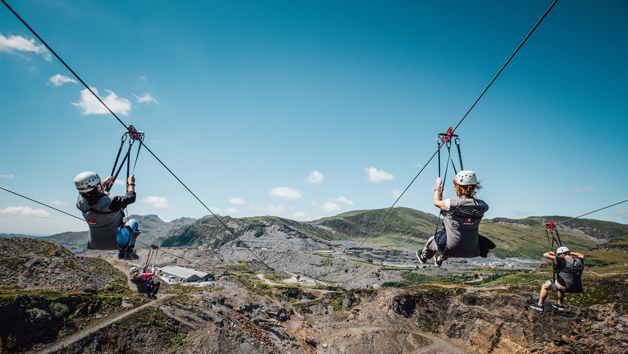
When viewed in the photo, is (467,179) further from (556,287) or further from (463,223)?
(556,287)

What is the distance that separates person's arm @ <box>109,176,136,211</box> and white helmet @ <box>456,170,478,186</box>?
21.5ft

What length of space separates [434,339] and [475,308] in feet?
19.4

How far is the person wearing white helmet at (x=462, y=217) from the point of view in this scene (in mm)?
4543

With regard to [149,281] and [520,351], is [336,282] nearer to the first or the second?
[520,351]

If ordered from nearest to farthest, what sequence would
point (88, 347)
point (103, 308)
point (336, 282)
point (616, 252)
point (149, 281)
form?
point (149, 281), point (88, 347), point (103, 308), point (336, 282), point (616, 252)

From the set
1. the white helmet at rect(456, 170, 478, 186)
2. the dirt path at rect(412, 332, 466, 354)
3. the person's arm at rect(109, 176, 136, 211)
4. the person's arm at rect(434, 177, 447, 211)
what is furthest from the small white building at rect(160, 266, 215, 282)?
the white helmet at rect(456, 170, 478, 186)

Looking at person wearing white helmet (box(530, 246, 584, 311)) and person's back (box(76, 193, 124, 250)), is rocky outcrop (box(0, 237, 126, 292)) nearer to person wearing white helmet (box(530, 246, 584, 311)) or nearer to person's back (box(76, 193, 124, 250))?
person's back (box(76, 193, 124, 250))

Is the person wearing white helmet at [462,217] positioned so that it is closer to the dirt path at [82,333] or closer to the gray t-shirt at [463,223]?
the gray t-shirt at [463,223]

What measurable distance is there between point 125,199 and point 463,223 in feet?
21.9

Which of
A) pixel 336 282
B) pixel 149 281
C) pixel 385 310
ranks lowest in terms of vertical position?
pixel 336 282

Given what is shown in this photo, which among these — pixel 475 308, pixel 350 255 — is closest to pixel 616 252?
pixel 350 255

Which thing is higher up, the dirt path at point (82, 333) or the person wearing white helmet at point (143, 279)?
the person wearing white helmet at point (143, 279)

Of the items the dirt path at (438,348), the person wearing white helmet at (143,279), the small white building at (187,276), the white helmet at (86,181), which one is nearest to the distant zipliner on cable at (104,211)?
the white helmet at (86,181)

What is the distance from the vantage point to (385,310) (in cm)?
3647
